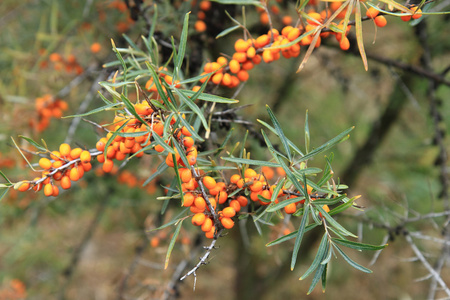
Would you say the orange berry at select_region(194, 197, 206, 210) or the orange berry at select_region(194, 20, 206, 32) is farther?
the orange berry at select_region(194, 20, 206, 32)

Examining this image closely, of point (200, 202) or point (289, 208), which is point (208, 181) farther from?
point (289, 208)

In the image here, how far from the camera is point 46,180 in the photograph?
0.63 meters

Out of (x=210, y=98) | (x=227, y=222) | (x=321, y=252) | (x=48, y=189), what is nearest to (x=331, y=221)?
(x=321, y=252)

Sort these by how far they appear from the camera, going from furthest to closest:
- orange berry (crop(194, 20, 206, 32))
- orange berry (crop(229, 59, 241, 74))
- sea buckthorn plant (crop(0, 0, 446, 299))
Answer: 1. orange berry (crop(194, 20, 206, 32))
2. orange berry (crop(229, 59, 241, 74))
3. sea buckthorn plant (crop(0, 0, 446, 299))

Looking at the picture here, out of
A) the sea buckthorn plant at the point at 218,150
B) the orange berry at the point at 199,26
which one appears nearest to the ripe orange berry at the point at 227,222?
the sea buckthorn plant at the point at 218,150

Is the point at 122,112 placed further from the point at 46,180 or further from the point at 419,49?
the point at 419,49

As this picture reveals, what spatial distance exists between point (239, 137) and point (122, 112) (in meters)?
0.47

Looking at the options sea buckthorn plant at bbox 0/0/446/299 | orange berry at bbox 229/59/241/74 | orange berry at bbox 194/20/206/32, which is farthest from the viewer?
orange berry at bbox 194/20/206/32

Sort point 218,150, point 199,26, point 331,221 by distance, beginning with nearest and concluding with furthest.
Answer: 1. point 331,221
2. point 218,150
3. point 199,26

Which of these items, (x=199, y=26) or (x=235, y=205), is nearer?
(x=235, y=205)

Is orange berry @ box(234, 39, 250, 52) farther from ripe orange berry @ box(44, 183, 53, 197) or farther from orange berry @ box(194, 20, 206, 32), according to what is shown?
ripe orange berry @ box(44, 183, 53, 197)

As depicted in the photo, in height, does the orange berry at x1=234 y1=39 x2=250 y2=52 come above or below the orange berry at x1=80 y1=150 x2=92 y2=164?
above

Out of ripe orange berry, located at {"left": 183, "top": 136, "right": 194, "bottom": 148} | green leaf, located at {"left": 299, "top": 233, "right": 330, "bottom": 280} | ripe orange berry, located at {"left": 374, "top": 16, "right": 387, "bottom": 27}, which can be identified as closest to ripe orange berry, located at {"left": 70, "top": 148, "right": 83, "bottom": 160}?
ripe orange berry, located at {"left": 183, "top": 136, "right": 194, "bottom": 148}

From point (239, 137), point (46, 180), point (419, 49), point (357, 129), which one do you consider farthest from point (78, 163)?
point (357, 129)
